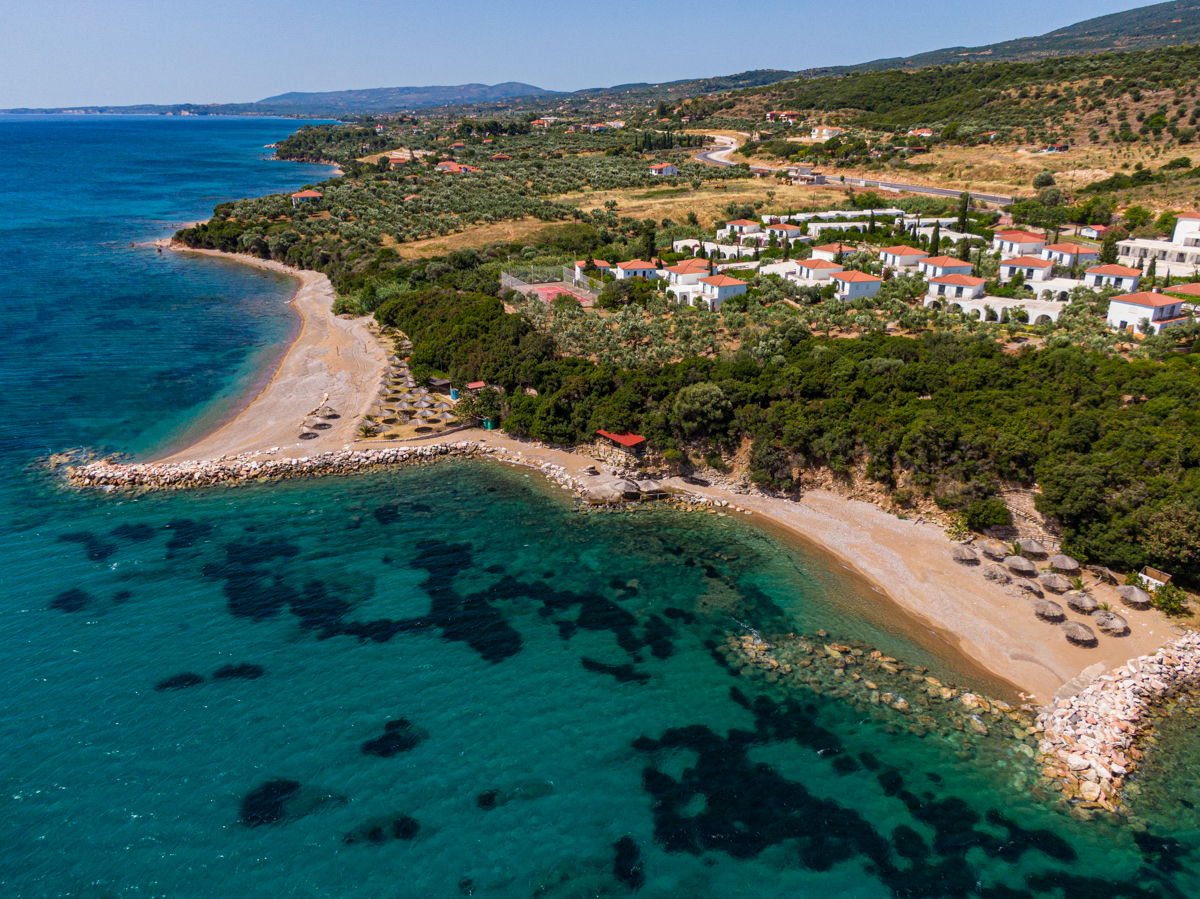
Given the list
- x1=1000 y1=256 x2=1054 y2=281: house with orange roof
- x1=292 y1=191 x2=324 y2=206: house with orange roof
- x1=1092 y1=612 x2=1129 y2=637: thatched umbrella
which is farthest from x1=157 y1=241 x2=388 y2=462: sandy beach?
x1=1000 y1=256 x2=1054 y2=281: house with orange roof

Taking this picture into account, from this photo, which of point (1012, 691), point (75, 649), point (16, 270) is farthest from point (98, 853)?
point (16, 270)

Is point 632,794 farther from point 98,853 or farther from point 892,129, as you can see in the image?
point 892,129

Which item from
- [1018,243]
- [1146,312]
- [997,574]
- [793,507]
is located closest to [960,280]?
[1146,312]

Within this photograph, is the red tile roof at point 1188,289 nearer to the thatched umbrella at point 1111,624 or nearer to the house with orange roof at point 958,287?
the house with orange roof at point 958,287

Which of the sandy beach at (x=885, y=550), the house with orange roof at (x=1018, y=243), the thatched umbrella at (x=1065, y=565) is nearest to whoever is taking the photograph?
the sandy beach at (x=885, y=550)

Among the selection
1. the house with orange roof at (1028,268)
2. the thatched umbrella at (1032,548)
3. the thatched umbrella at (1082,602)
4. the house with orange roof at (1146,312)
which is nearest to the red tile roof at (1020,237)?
the house with orange roof at (1028,268)

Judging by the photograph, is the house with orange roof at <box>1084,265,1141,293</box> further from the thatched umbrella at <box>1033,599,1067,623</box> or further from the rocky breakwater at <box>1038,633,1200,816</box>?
the thatched umbrella at <box>1033,599,1067,623</box>
